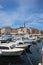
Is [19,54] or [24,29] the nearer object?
[19,54]

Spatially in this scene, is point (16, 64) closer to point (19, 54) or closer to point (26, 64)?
point (26, 64)

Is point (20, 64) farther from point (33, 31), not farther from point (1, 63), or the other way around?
point (33, 31)

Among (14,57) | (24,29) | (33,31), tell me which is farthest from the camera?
(33,31)

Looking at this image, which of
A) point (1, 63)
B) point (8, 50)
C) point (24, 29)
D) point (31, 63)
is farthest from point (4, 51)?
point (24, 29)

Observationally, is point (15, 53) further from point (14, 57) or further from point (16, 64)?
point (16, 64)

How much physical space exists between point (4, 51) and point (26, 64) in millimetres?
3652

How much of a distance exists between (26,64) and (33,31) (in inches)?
3297

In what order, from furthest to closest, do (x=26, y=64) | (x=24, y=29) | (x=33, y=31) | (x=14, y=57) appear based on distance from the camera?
(x=33, y=31), (x=24, y=29), (x=14, y=57), (x=26, y=64)

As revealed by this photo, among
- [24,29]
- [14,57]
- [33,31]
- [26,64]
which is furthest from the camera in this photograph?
[33,31]

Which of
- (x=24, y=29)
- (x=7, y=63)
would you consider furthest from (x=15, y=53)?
(x=24, y=29)

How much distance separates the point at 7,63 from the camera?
1132cm

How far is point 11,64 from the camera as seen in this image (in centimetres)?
1100

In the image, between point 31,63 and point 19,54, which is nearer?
point 31,63

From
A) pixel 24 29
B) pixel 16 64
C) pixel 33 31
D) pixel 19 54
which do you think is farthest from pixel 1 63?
pixel 33 31
